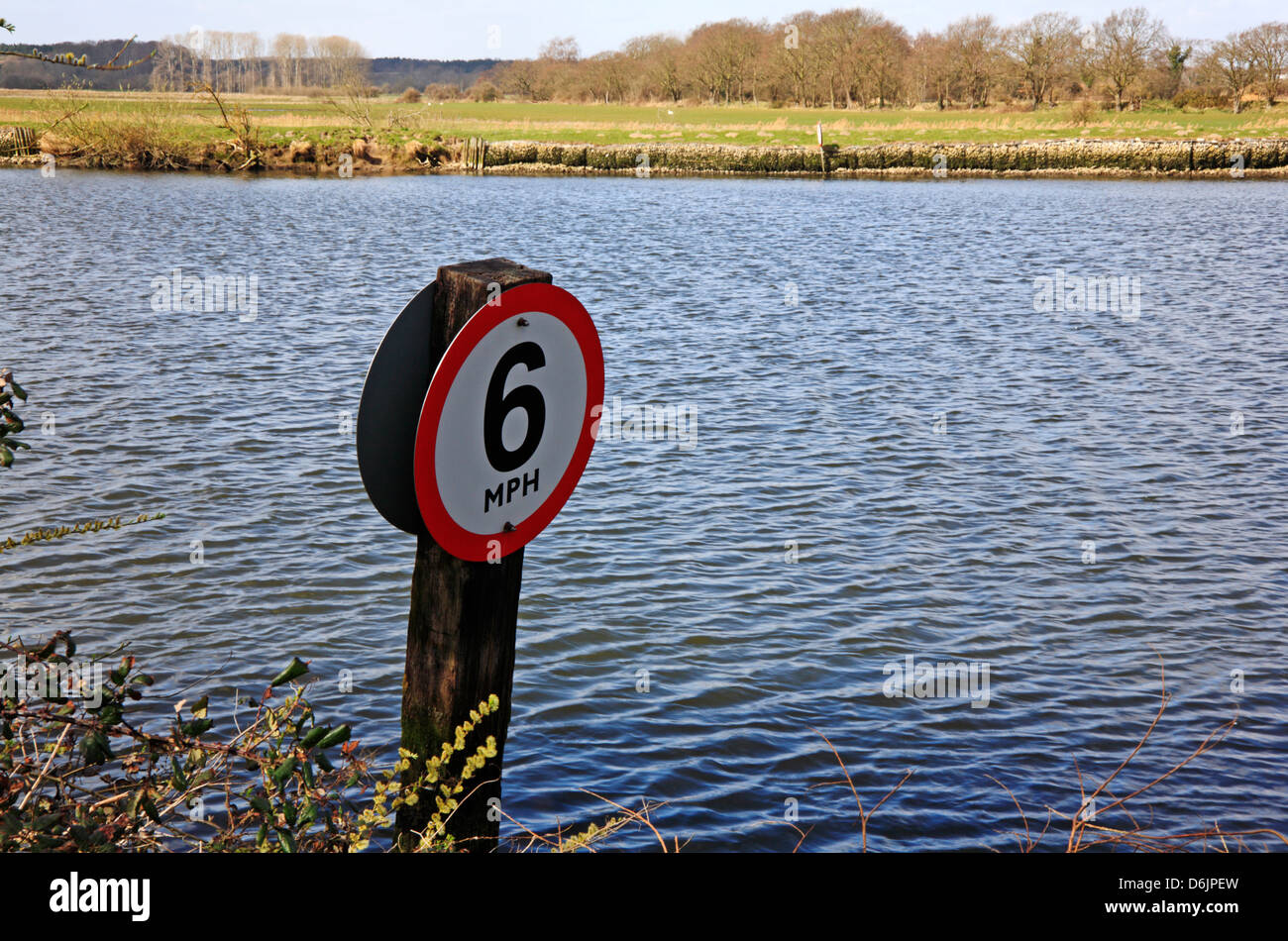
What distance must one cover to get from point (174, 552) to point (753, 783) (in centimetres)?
527

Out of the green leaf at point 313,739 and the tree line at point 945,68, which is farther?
the tree line at point 945,68

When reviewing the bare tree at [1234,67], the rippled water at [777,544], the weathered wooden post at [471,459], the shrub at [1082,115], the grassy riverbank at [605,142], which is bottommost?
the rippled water at [777,544]

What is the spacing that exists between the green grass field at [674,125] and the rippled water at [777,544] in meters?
40.8

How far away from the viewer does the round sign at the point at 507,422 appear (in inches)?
110

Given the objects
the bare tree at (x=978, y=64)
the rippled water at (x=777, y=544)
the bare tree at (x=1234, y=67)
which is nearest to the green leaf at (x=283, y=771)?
the rippled water at (x=777, y=544)

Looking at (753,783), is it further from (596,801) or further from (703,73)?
(703,73)

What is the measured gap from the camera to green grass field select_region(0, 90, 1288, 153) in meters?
55.7

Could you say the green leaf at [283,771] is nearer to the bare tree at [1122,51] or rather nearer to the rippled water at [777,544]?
the rippled water at [777,544]

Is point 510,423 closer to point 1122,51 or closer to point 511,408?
point 511,408

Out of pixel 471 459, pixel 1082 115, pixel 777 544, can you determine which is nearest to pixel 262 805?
pixel 471 459

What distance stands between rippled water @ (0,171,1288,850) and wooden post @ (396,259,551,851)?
2.19 meters

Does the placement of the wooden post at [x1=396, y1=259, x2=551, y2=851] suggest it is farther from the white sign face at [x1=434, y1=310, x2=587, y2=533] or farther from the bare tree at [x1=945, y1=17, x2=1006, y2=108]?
the bare tree at [x1=945, y1=17, x2=1006, y2=108]

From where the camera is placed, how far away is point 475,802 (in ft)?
11.3

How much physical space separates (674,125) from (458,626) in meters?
72.1
